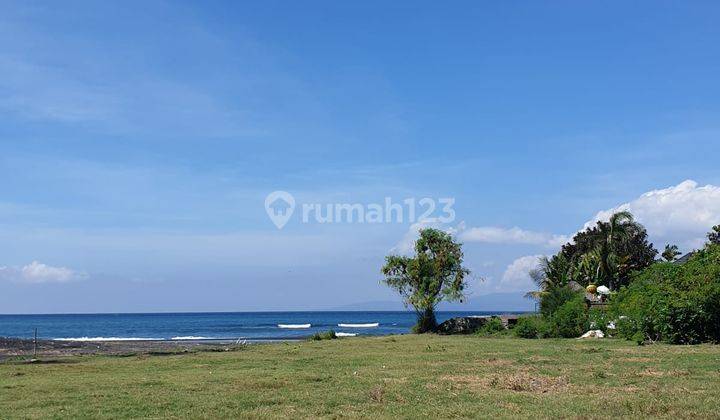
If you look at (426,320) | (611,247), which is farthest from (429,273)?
(611,247)

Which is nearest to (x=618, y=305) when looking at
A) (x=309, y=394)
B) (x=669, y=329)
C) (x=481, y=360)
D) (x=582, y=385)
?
(x=669, y=329)

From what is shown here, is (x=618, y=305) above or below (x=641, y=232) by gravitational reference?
below

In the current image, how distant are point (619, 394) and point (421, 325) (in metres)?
36.8

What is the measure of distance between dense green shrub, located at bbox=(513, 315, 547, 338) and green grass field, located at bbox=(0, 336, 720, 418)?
14.7 metres

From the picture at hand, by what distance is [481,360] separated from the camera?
80.6ft

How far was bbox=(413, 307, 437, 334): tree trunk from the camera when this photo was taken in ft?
168

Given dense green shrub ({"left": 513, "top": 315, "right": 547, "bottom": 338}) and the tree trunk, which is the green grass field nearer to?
dense green shrub ({"left": 513, "top": 315, "right": 547, "bottom": 338})

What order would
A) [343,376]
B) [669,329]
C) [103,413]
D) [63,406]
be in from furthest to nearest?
1. [669,329]
2. [343,376]
3. [63,406]
4. [103,413]

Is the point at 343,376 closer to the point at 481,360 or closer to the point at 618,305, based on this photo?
the point at 481,360

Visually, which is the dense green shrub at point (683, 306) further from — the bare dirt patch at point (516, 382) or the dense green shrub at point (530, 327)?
the bare dirt patch at point (516, 382)

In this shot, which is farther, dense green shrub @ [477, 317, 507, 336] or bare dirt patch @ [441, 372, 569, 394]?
dense green shrub @ [477, 317, 507, 336]

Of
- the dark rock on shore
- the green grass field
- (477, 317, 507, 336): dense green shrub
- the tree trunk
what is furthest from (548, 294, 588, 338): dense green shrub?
the green grass field

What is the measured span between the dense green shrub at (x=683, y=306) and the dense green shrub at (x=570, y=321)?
538 centimetres

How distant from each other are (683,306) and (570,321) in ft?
33.1
